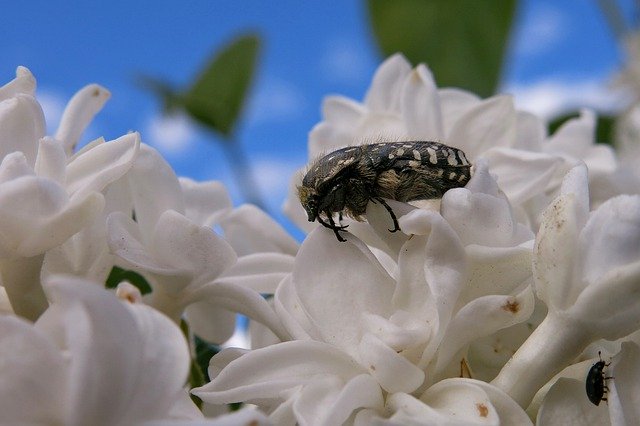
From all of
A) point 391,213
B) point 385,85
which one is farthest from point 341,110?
point 391,213

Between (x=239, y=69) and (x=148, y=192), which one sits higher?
(x=148, y=192)

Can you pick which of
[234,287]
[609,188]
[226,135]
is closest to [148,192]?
[234,287]

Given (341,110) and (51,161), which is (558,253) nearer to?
(51,161)

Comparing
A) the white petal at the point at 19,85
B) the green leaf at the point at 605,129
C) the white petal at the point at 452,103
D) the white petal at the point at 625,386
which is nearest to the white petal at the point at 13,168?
the white petal at the point at 19,85

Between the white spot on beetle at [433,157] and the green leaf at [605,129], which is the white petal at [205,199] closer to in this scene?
the white spot on beetle at [433,157]

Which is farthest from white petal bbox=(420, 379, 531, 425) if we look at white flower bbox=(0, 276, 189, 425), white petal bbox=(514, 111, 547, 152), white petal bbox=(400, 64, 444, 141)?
white petal bbox=(514, 111, 547, 152)

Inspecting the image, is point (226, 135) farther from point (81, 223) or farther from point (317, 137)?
point (81, 223)

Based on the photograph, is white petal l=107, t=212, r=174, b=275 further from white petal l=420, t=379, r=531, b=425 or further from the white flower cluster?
Answer: white petal l=420, t=379, r=531, b=425
